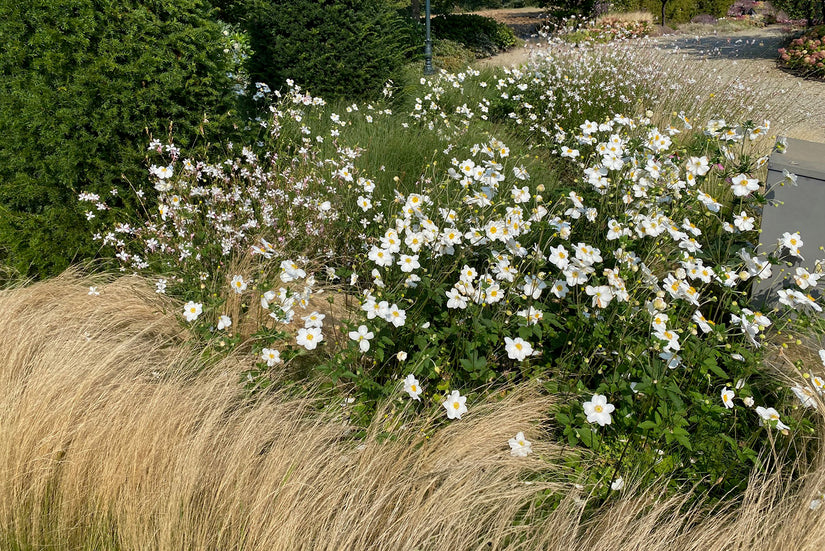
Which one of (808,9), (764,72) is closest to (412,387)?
(764,72)

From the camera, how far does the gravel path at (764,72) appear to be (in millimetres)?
6988

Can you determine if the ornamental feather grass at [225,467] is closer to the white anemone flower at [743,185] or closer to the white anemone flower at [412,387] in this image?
the white anemone flower at [412,387]

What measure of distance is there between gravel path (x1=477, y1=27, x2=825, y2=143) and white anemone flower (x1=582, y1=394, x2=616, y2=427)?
2.25 metres

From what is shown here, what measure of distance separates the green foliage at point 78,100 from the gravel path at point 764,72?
3505 mm

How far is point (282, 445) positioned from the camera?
6.60 feet

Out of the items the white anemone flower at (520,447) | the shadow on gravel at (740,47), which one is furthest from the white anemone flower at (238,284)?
the shadow on gravel at (740,47)

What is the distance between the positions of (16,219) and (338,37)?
3.42 m

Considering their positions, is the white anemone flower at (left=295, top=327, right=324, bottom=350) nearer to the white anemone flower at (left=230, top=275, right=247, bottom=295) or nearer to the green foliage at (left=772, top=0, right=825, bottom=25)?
the white anemone flower at (left=230, top=275, right=247, bottom=295)

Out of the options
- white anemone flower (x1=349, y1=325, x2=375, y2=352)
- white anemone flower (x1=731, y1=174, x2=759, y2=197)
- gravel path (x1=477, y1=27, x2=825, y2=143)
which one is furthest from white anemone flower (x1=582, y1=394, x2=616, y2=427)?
gravel path (x1=477, y1=27, x2=825, y2=143)

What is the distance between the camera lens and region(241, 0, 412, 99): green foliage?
5.43m

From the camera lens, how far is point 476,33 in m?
16.4

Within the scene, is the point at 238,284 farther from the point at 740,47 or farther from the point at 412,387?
the point at 740,47

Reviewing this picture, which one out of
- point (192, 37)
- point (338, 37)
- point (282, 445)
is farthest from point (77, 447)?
point (338, 37)

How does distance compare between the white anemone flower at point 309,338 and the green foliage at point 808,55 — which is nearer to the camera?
the white anemone flower at point 309,338
